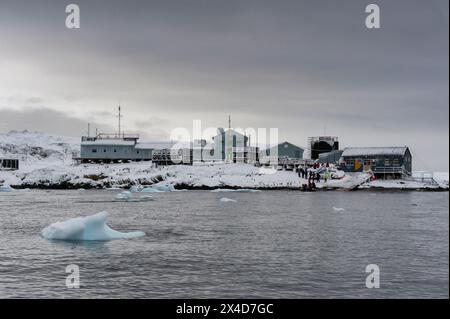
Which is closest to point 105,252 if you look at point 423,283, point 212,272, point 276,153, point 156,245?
point 156,245

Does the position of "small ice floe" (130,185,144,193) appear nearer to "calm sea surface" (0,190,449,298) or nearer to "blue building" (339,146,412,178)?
"blue building" (339,146,412,178)

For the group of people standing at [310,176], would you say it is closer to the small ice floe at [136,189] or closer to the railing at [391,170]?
the railing at [391,170]

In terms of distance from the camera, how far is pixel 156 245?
83.8ft

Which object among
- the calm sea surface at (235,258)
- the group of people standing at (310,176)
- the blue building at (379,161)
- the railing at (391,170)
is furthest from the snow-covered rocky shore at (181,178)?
the calm sea surface at (235,258)

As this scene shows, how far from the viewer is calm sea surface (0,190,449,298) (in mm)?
17344

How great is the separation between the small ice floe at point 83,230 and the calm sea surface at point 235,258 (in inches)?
22.1

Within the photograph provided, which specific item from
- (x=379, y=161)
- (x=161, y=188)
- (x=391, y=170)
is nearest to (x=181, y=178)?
(x=161, y=188)

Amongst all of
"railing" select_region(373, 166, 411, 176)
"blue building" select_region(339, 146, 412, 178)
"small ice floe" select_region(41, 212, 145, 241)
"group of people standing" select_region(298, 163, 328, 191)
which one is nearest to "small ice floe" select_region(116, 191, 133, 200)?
"small ice floe" select_region(41, 212, 145, 241)

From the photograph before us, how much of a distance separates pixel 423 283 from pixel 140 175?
76.5 m

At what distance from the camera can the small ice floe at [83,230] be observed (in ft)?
84.2

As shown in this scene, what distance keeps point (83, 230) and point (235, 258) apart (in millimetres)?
8169
